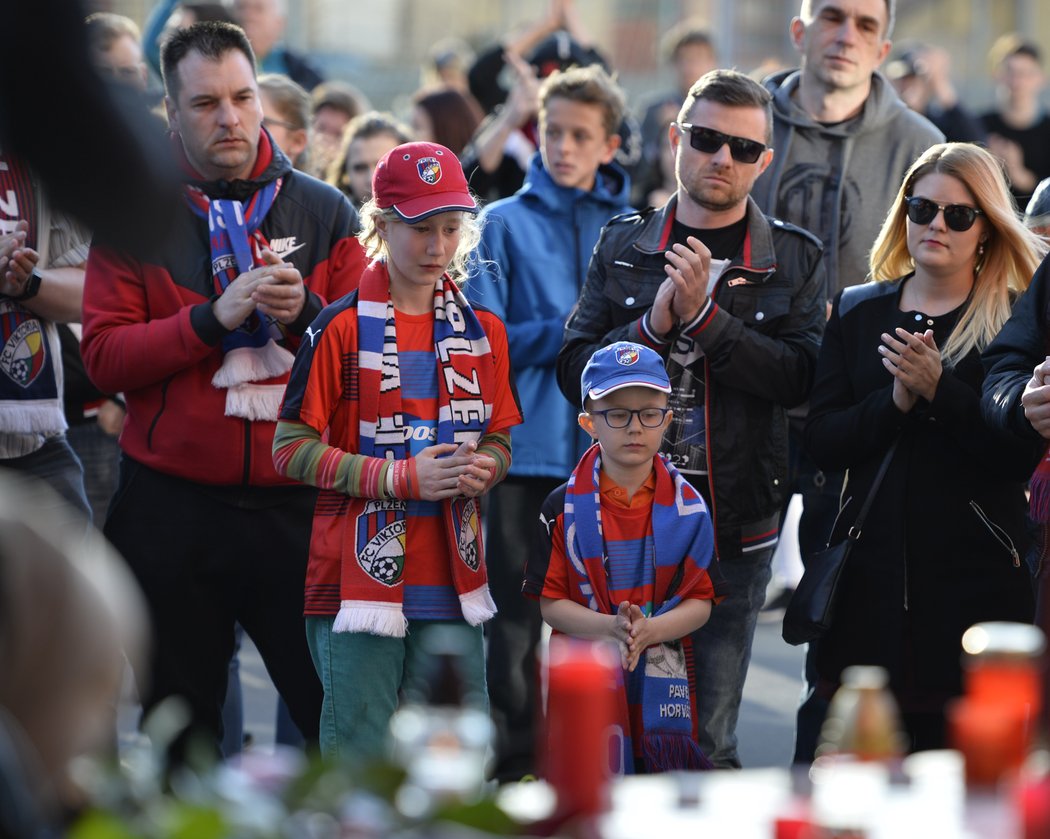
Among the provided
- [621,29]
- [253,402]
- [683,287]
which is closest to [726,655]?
[683,287]

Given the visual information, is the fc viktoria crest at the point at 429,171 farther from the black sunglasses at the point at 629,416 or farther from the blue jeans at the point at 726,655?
the blue jeans at the point at 726,655

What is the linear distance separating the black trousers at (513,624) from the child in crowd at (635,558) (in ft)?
3.72

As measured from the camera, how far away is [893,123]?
5227 millimetres

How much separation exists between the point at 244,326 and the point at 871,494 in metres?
1.64

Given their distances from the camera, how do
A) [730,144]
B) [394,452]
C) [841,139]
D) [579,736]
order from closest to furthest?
1. [579,736]
2. [394,452]
3. [730,144]
4. [841,139]

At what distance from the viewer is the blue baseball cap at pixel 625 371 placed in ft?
12.9

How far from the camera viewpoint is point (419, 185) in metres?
3.92

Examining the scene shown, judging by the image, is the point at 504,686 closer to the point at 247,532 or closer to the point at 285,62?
the point at 247,532

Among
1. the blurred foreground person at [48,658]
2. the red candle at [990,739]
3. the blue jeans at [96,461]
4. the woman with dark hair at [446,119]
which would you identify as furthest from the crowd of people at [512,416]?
the woman with dark hair at [446,119]

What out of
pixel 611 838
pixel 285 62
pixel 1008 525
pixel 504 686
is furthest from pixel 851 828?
pixel 285 62

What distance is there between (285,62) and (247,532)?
573 centimetres

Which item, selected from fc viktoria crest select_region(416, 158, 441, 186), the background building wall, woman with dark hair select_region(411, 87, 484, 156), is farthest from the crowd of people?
the background building wall

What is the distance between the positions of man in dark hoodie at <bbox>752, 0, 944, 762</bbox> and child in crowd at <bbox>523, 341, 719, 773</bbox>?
131cm

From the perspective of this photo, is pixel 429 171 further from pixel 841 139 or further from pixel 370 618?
pixel 841 139
